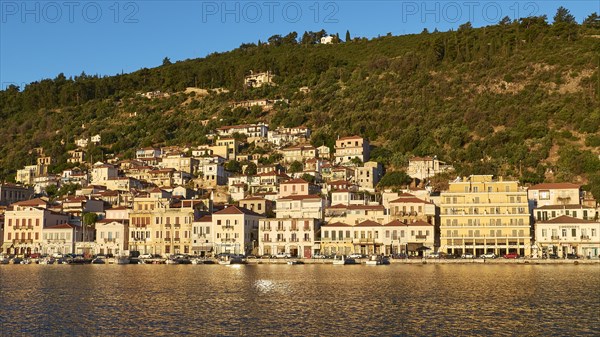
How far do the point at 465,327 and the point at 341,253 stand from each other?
171ft

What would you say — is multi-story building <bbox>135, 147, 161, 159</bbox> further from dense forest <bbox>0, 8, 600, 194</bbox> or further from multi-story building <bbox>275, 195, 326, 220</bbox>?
multi-story building <bbox>275, 195, 326, 220</bbox>

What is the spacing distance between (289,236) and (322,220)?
16.8ft

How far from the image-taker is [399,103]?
138 meters

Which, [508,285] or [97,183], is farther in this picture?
[97,183]

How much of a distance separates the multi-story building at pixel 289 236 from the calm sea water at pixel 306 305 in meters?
26.0

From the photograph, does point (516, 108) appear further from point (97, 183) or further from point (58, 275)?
point (58, 275)

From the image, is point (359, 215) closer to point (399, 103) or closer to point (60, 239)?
point (60, 239)

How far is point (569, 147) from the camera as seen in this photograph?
105 metres

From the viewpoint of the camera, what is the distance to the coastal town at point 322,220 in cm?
7988

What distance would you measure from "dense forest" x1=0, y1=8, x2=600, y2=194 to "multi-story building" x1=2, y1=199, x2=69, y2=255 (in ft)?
154

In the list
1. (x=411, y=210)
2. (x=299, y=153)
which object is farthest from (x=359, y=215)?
(x=299, y=153)

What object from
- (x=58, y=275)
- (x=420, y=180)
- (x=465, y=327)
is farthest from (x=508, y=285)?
(x=420, y=180)

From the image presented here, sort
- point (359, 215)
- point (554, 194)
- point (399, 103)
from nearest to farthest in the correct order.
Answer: point (359, 215)
point (554, 194)
point (399, 103)

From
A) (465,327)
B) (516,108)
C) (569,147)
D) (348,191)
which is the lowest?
(465,327)
